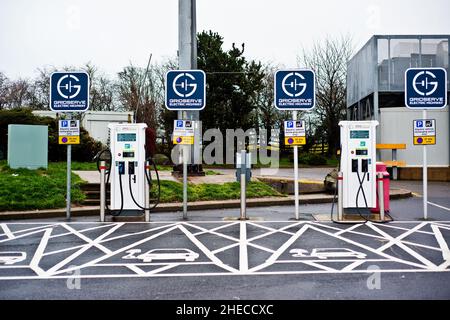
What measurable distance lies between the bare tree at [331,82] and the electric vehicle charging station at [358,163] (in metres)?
32.9

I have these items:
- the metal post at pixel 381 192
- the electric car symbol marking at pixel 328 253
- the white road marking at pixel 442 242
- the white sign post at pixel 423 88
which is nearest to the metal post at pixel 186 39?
the metal post at pixel 381 192

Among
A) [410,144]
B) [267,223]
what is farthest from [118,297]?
[410,144]

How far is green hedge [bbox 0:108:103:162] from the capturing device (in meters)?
22.2

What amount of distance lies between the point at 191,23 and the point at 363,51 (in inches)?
469

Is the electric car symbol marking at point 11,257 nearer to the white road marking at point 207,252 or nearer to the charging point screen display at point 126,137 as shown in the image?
the white road marking at point 207,252

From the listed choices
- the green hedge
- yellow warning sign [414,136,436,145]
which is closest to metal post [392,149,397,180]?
yellow warning sign [414,136,436,145]

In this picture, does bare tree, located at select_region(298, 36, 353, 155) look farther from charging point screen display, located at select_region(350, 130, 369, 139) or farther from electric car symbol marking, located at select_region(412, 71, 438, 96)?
charging point screen display, located at select_region(350, 130, 369, 139)

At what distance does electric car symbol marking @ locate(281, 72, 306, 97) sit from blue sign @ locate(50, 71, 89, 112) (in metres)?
4.43

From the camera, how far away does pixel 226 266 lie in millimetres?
6203

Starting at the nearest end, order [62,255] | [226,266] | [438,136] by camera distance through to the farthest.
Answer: [226,266]
[62,255]
[438,136]

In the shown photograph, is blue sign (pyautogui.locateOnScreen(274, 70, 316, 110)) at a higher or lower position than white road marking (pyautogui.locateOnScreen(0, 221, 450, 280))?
higher

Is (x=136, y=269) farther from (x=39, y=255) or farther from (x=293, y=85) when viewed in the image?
(x=293, y=85)

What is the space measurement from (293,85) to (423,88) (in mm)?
2886

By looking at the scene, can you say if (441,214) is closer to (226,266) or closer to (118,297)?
(226,266)
